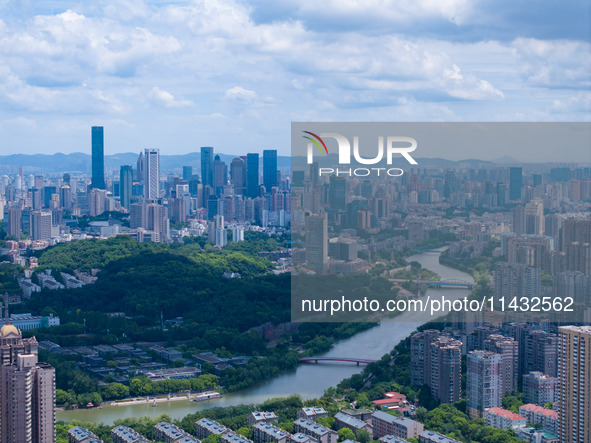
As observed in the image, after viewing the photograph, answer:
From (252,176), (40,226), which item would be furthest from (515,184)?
(252,176)

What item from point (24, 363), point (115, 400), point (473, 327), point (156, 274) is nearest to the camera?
point (24, 363)

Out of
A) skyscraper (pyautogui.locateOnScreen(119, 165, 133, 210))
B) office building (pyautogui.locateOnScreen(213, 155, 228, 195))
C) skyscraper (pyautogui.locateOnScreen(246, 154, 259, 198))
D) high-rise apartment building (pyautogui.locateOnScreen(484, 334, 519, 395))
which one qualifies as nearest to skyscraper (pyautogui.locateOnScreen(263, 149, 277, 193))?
skyscraper (pyautogui.locateOnScreen(246, 154, 259, 198))

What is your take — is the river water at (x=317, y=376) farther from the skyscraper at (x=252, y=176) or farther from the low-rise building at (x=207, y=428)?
the skyscraper at (x=252, y=176)

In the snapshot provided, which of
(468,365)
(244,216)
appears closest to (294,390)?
(468,365)

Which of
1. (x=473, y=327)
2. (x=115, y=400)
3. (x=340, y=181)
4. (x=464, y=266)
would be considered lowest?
(x=115, y=400)

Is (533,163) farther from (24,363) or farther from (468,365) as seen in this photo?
(24,363)

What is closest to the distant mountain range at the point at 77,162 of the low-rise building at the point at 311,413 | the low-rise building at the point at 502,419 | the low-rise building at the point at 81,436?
the low-rise building at the point at 311,413

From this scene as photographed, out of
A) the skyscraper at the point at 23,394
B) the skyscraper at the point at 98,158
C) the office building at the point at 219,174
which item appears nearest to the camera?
the skyscraper at the point at 23,394
